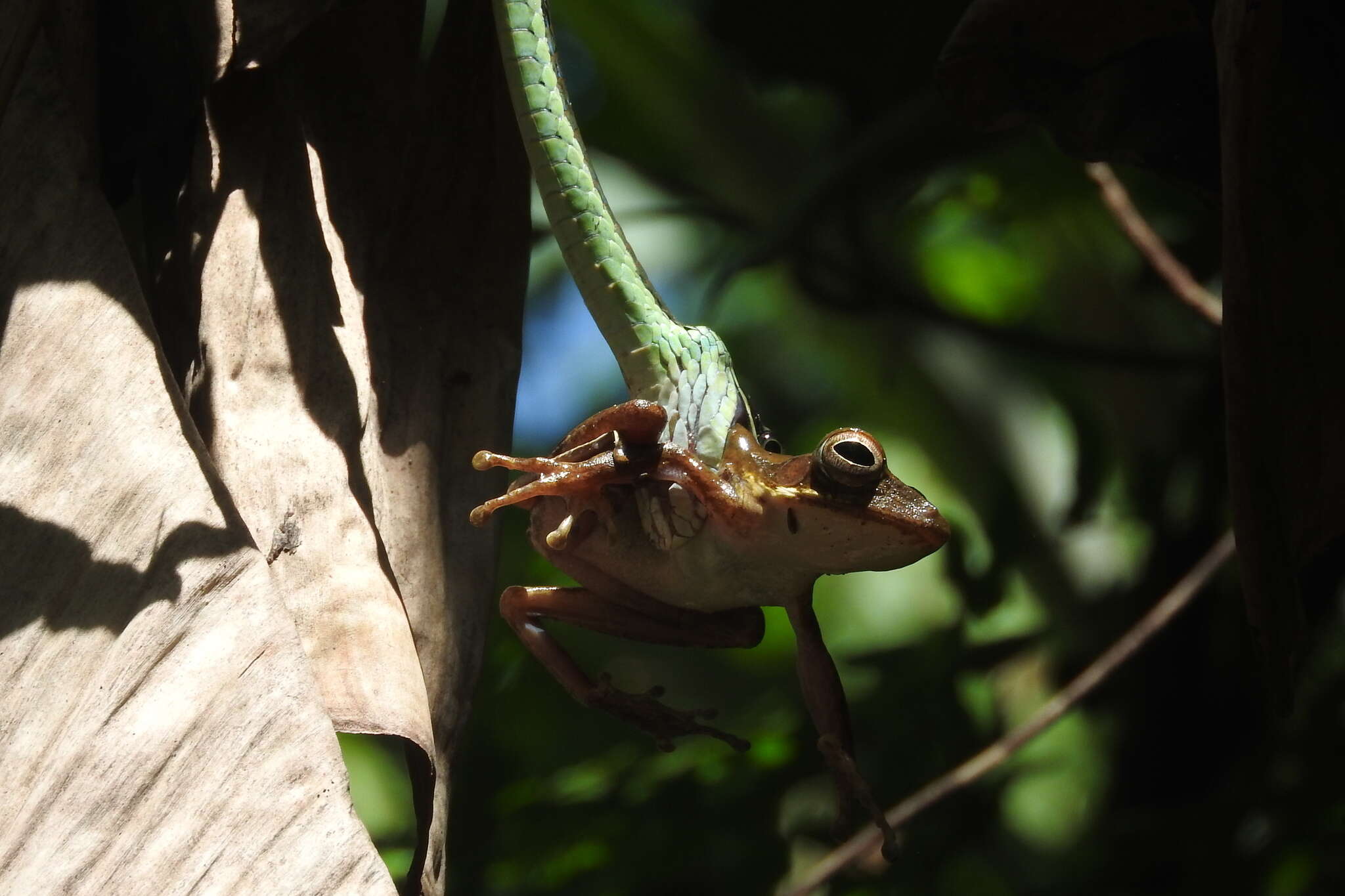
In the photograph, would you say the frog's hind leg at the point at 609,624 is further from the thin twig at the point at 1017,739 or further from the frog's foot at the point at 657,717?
the thin twig at the point at 1017,739

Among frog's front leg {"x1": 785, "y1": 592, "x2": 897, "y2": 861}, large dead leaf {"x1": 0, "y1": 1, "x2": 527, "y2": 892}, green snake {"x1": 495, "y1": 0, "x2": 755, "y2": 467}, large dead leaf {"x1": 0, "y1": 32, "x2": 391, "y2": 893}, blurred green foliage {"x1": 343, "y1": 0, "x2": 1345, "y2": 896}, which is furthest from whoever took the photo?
blurred green foliage {"x1": 343, "y1": 0, "x2": 1345, "y2": 896}

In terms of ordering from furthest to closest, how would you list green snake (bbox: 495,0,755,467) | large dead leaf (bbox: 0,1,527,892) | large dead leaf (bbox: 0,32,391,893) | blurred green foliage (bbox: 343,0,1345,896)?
blurred green foliage (bbox: 343,0,1345,896) → green snake (bbox: 495,0,755,467) → large dead leaf (bbox: 0,1,527,892) → large dead leaf (bbox: 0,32,391,893)

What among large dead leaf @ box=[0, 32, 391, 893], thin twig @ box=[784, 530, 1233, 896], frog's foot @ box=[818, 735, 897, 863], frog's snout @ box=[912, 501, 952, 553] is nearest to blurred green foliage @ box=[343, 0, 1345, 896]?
thin twig @ box=[784, 530, 1233, 896]

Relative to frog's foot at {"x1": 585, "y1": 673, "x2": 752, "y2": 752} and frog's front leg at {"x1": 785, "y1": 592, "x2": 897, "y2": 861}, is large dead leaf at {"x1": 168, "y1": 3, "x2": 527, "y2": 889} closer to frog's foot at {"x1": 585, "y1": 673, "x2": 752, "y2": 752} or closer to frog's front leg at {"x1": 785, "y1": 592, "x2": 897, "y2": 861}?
frog's foot at {"x1": 585, "y1": 673, "x2": 752, "y2": 752}

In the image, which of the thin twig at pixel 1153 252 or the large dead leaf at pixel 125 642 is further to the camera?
the thin twig at pixel 1153 252

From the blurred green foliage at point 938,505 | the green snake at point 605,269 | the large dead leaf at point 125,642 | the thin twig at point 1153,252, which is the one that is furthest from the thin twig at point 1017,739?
the large dead leaf at point 125,642

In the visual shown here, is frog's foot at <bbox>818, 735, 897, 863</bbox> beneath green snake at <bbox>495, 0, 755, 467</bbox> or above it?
beneath

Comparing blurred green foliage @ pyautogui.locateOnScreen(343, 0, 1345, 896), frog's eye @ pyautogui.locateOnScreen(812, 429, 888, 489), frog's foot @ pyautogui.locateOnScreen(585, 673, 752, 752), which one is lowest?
blurred green foliage @ pyautogui.locateOnScreen(343, 0, 1345, 896)

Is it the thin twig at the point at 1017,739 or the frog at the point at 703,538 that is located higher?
the frog at the point at 703,538

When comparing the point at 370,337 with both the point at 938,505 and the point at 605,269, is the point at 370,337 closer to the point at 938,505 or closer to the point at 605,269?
the point at 605,269
